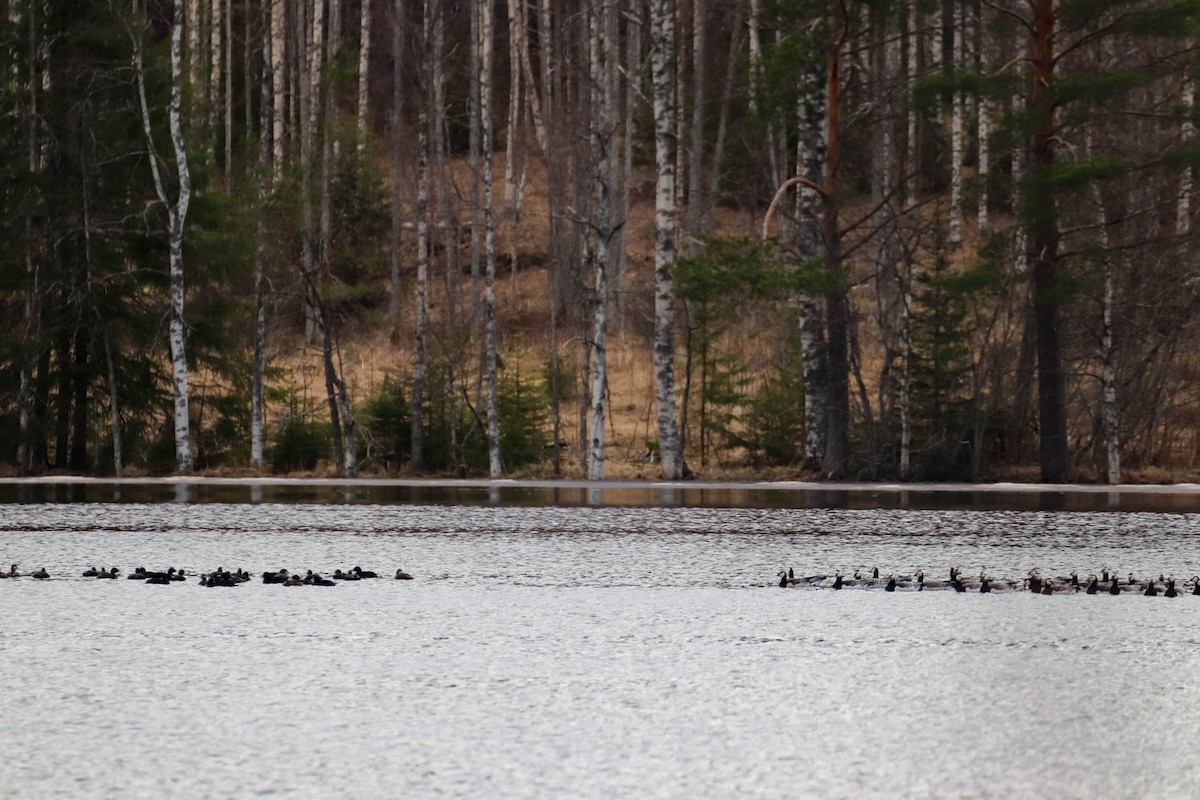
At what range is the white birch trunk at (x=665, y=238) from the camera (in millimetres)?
23906

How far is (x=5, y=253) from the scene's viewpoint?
27.0 metres

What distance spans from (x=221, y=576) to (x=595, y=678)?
4.72 metres

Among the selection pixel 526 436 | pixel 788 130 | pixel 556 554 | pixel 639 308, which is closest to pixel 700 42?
pixel 788 130

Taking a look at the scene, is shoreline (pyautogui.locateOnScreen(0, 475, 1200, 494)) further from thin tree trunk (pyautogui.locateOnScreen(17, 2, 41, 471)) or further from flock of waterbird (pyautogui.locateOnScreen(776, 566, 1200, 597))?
flock of waterbird (pyautogui.locateOnScreen(776, 566, 1200, 597))

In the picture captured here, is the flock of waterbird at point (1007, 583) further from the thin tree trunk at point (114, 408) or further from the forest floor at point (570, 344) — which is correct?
the thin tree trunk at point (114, 408)

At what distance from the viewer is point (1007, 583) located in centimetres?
1126

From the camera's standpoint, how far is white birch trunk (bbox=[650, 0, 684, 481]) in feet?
78.4

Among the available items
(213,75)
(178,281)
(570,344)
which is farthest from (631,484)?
(213,75)

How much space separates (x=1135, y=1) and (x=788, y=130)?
17.4m

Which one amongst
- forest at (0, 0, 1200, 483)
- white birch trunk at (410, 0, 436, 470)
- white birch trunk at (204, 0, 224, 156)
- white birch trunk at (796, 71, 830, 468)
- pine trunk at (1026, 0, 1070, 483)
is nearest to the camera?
pine trunk at (1026, 0, 1070, 483)

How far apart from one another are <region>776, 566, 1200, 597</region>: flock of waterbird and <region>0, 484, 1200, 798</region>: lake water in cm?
24

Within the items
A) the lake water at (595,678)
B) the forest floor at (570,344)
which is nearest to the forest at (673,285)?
the forest floor at (570,344)

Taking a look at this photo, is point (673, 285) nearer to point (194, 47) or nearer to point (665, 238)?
point (665, 238)

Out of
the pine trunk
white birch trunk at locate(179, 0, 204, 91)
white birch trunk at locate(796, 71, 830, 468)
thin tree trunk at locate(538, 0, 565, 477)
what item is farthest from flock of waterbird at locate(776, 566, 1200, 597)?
white birch trunk at locate(179, 0, 204, 91)
